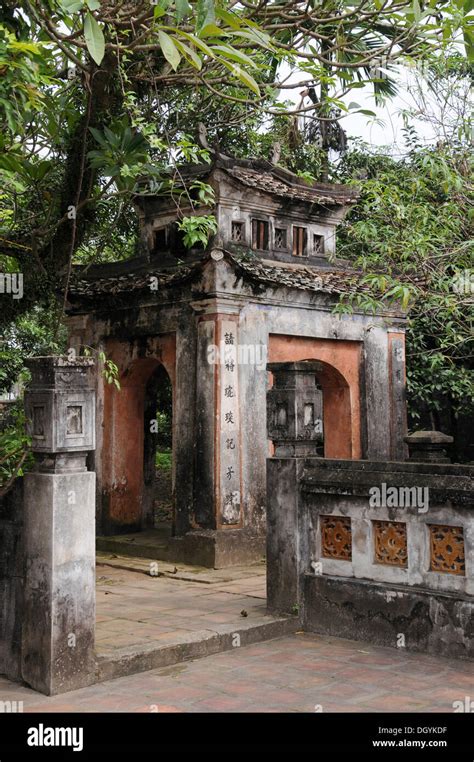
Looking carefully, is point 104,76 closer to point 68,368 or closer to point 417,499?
point 68,368

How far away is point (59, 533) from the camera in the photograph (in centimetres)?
556

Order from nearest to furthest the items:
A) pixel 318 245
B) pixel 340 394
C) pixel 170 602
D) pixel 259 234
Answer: pixel 170 602
pixel 259 234
pixel 340 394
pixel 318 245

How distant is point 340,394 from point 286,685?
789 centimetres

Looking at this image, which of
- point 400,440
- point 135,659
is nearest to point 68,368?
point 135,659

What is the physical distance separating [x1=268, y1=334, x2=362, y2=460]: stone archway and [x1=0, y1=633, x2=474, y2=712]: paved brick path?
660cm

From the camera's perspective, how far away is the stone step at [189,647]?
233 inches

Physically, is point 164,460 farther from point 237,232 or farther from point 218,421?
point 218,421

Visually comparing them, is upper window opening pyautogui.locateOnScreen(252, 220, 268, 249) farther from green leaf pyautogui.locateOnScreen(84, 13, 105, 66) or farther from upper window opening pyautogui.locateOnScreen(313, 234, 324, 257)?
green leaf pyautogui.locateOnScreen(84, 13, 105, 66)

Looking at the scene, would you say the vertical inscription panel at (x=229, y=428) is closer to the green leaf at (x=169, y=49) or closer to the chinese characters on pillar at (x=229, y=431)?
the chinese characters on pillar at (x=229, y=431)

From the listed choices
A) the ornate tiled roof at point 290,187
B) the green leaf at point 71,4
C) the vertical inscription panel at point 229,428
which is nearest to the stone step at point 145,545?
the vertical inscription panel at point 229,428

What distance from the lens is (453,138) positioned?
8922mm

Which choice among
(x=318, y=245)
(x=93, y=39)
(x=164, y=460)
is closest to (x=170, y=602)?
(x=93, y=39)

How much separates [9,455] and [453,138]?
5.83 meters

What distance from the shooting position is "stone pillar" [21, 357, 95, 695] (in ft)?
18.1
